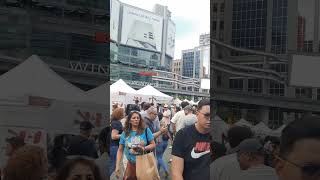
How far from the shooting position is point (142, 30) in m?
2.77

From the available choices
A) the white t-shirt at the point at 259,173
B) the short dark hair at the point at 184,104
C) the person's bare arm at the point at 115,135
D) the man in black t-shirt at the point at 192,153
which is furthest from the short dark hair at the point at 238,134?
the person's bare arm at the point at 115,135

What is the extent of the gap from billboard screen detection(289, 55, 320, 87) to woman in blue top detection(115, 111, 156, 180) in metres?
2.16

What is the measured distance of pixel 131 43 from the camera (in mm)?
2838

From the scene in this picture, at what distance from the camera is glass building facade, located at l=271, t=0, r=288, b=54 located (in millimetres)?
1663

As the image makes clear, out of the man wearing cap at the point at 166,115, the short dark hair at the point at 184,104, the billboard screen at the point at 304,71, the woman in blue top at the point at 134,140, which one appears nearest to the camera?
the billboard screen at the point at 304,71

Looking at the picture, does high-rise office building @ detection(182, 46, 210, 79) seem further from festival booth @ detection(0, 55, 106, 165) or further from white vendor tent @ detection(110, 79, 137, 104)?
festival booth @ detection(0, 55, 106, 165)

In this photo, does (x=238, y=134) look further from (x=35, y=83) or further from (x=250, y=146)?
(x=35, y=83)

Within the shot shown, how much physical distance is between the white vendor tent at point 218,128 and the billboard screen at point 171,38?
113 centimetres

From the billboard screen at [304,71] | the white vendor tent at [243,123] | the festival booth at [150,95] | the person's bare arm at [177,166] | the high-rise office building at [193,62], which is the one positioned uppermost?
the high-rise office building at [193,62]

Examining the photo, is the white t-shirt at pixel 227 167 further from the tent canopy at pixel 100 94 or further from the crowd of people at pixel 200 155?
the tent canopy at pixel 100 94

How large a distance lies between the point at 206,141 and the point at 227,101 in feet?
3.62

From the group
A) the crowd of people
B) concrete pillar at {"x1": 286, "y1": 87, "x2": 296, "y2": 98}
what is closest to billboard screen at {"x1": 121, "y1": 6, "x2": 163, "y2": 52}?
the crowd of people

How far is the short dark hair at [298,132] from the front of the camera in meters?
1.53

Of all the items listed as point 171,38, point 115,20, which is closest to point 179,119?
point 171,38
